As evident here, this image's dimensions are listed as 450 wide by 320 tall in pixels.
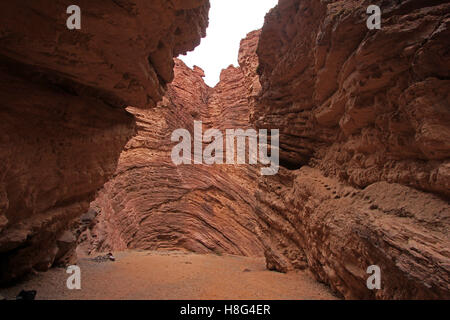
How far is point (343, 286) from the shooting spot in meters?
3.87

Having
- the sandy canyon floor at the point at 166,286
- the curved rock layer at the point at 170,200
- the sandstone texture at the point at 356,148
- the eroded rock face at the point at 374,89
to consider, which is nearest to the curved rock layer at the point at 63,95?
the sandy canyon floor at the point at 166,286

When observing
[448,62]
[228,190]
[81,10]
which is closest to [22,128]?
[81,10]

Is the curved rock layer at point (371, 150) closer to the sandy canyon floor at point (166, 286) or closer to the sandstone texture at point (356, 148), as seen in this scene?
the sandstone texture at point (356, 148)

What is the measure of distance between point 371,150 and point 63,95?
17.8 ft

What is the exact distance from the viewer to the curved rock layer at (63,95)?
9.56 feet

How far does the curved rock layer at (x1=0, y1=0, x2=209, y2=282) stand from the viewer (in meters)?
2.91

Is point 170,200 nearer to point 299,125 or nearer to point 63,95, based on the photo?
point 299,125

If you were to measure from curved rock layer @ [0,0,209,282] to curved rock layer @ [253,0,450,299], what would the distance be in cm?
271

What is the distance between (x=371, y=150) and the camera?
399 centimetres

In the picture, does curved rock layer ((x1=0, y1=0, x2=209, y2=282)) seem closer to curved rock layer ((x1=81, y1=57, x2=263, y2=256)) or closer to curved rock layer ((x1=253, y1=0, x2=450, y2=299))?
curved rock layer ((x1=253, y1=0, x2=450, y2=299))

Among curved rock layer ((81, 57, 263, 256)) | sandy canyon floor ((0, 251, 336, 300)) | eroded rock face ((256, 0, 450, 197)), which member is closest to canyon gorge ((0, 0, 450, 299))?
eroded rock face ((256, 0, 450, 197))

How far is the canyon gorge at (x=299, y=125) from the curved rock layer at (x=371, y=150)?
20 millimetres

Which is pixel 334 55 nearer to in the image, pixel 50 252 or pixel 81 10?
pixel 81 10

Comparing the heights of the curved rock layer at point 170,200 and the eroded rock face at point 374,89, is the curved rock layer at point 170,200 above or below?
below
